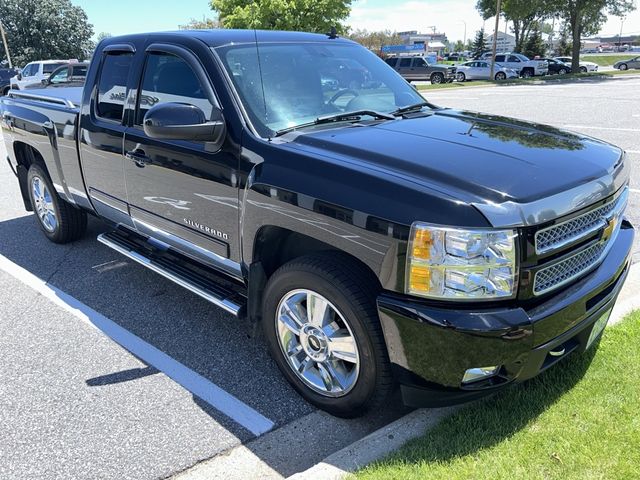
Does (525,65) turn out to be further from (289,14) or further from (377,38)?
(377,38)

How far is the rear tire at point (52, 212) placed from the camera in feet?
17.4

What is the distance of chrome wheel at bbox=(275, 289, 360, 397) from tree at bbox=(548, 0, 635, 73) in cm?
3969

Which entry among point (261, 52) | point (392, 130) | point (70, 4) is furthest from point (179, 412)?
point (70, 4)

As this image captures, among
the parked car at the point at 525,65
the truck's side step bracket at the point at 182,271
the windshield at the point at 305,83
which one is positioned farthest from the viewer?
the parked car at the point at 525,65

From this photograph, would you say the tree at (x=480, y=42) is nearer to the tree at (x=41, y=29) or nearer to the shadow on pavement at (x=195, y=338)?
the tree at (x=41, y=29)

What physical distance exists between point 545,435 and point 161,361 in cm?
225

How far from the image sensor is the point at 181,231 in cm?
359

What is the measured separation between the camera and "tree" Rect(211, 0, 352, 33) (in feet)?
103

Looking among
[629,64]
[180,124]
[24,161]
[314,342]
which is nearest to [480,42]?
[629,64]

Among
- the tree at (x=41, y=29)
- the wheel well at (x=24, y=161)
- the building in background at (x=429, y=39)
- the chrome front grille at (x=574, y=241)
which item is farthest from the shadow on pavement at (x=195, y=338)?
the building in background at (x=429, y=39)

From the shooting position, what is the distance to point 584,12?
36.0 metres

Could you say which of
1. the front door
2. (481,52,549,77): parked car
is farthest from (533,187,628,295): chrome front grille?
(481,52,549,77): parked car

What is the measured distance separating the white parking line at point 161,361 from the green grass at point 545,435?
32.5 inches

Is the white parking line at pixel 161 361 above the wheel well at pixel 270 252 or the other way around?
the other way around
